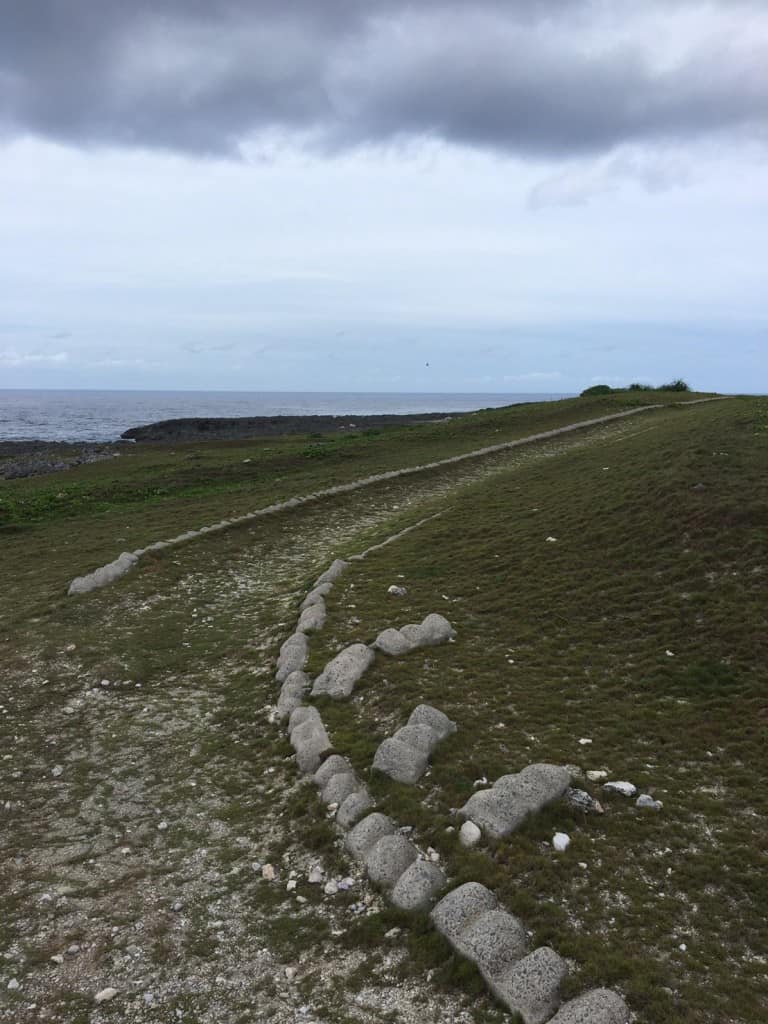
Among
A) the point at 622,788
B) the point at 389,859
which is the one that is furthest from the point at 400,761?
the point at 622,788

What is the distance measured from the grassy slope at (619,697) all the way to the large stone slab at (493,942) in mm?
331

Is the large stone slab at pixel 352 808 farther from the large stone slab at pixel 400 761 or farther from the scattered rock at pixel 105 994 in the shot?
the scattered rock at pixel 105 994

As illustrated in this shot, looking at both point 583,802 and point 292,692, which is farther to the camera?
point 292,692

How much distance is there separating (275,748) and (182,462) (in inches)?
1481

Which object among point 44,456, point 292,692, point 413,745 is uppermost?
point 44,456

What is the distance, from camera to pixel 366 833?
844 cm

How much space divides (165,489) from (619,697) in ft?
94.0

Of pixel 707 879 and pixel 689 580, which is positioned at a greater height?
pixel 689 580

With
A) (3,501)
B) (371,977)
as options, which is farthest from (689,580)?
(3,501)

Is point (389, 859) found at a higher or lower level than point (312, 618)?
lower

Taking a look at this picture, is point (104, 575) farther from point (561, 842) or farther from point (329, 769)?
point (561, 842)

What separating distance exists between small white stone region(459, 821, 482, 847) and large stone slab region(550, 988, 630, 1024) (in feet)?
7.60

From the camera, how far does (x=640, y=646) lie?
43.5ft

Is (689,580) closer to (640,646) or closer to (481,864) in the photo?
(640,646)
